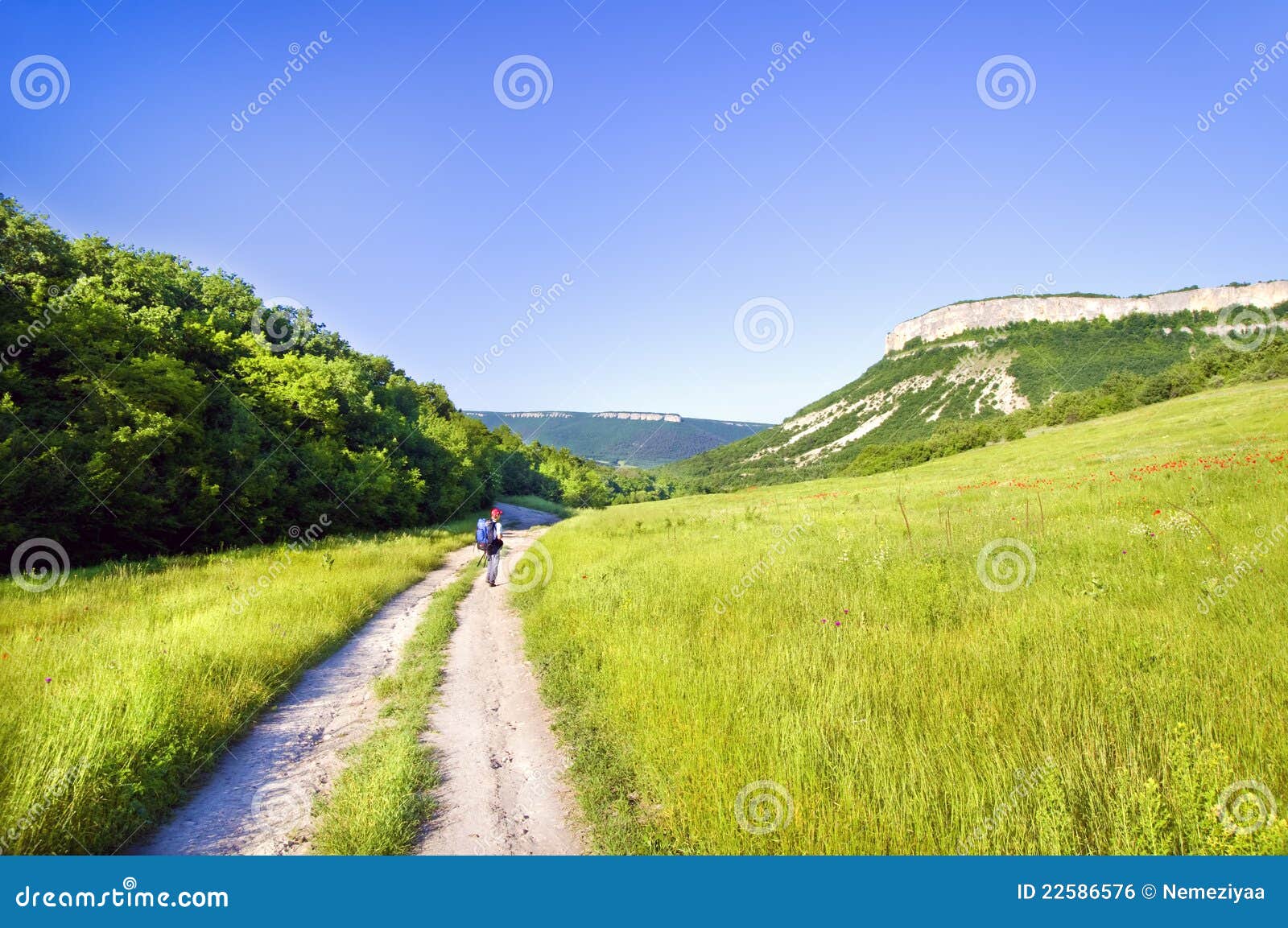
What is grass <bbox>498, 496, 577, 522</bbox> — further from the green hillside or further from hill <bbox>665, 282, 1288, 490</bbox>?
hill <bbox>665, 282, 1288, 490</bbox>

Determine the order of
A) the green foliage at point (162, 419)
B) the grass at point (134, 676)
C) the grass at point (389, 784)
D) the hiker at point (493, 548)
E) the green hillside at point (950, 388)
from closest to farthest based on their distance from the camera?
the grass at point (389, 784) < the grass at point (134, 676) < the green foliage at point (162, 419) < the hiker at point (493, 548) < the green hillside at point (950, 388)

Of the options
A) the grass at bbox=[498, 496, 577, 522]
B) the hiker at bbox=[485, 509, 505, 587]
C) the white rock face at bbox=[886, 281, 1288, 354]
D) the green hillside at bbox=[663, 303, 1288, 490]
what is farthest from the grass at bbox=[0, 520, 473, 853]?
the white rock face at bbox=[886, 281, 1288, 354]

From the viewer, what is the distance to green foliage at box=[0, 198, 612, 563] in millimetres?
15383

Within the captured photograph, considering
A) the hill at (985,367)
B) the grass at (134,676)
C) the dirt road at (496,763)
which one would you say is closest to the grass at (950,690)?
the dirt road at (496,763)

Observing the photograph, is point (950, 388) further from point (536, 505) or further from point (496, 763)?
point (496, 763)

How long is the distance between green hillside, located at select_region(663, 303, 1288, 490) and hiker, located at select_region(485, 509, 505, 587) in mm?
64458

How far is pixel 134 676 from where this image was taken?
6016 mm

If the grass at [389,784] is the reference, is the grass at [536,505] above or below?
above

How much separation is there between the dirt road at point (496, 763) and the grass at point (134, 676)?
2193mm

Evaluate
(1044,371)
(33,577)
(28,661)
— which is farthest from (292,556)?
(1044,371)

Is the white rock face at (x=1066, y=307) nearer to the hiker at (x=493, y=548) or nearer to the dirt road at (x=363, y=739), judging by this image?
the hiker at (x=493, y=548)

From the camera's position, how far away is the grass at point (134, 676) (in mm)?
4047

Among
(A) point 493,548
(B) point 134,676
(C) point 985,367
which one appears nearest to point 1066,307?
(C) point 985,367

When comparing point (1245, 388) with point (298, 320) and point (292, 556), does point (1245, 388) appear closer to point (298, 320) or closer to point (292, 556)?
point (292, 556)
